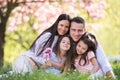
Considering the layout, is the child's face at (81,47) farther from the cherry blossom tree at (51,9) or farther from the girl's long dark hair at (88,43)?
the cherry blossom tree at (51,9)

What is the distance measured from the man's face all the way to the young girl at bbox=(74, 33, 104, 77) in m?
0.08

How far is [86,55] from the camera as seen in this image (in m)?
8.60

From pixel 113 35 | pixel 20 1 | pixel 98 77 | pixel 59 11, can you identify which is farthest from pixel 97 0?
pixel 113 35

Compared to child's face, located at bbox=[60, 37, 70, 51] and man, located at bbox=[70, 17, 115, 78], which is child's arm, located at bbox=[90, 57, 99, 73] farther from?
child's face, located at bbox=[60, 37, 70, 51]

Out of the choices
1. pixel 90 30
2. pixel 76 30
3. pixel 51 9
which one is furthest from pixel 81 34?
pixel 90 30

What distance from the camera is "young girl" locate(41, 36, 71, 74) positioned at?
858 cm

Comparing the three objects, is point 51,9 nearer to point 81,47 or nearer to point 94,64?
point 81,47

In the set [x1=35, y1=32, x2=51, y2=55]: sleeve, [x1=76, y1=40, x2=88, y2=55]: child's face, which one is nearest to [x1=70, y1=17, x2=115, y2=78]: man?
[x1=76, y1=40, x2=88, y2=55]: child's face

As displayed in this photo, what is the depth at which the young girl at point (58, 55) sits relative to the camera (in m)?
8.58

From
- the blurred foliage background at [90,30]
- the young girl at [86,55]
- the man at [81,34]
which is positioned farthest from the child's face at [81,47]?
the blurred foliage background at [90,30]

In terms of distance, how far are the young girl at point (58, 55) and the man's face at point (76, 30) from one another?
0.45ft

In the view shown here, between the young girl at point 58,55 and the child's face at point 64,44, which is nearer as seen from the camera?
the young girl at point 58,55

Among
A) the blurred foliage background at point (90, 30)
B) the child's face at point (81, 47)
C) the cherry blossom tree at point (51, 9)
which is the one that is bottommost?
the blurred foliage background at point (90, 30)

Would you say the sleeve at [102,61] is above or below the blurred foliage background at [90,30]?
above
